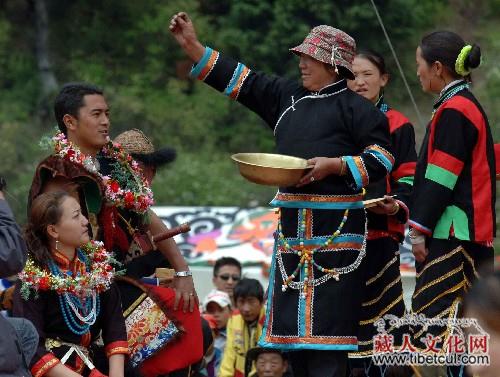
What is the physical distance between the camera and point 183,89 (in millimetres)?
22375

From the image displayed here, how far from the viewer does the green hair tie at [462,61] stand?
6441 mm

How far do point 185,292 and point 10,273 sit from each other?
2.02 metres

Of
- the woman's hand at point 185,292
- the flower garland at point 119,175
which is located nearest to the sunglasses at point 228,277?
the woman's hand at point 185,292

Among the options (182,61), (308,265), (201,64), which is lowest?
(308,265)

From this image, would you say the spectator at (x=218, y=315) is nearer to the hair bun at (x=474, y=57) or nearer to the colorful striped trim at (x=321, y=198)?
the colorful striped trim at (x=321, y=198)

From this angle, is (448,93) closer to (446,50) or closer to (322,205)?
(446,50)

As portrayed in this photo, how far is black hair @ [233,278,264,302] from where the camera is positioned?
28.8 ft

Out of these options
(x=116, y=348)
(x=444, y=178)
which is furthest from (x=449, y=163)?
(x=116, y=348)

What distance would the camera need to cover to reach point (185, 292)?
657 cm

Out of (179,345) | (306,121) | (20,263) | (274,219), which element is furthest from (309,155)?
(274,219)

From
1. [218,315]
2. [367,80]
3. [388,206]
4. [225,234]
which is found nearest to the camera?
[388,206]

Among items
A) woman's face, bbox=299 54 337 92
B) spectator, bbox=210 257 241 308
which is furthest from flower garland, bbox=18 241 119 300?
spectator, bbox=210 257 241 308

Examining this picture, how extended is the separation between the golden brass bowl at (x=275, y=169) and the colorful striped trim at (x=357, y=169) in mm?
231

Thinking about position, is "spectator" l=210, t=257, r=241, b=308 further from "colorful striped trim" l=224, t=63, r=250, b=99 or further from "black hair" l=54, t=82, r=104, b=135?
"black hair" l=54, t=82, r=104, b=135
